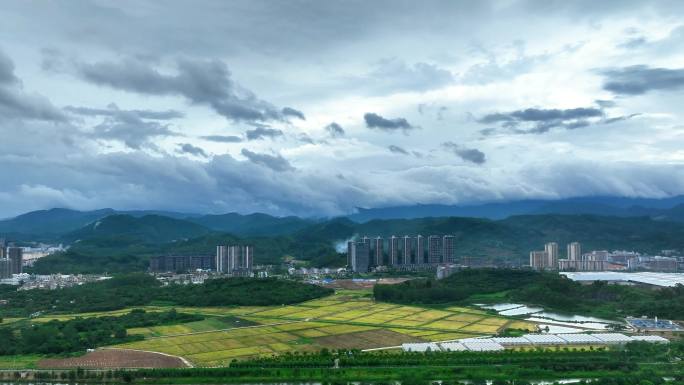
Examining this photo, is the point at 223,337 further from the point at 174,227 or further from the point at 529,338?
the point at 174,227

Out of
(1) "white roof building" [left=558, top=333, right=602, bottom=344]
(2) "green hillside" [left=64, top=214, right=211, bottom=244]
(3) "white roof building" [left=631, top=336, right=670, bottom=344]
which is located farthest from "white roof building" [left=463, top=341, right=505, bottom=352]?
(2) "green hillside" [left=64, top=214, right=211, bottom=244]

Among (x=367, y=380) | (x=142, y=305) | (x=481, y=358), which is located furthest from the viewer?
(x=142, y=305)

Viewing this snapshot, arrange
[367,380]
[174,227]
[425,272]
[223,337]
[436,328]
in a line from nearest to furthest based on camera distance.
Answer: [367,380] < [223,337] < [436,328] < [425,272] < [174,227]

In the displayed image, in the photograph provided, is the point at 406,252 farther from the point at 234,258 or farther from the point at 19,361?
the point at 19,361

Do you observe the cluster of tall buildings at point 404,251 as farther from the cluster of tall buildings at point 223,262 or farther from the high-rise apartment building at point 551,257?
the cluster of tall buildings at point 223,262

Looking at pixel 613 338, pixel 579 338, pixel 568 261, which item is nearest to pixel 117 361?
pixel 579 338

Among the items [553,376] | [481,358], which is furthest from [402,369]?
[553,376]

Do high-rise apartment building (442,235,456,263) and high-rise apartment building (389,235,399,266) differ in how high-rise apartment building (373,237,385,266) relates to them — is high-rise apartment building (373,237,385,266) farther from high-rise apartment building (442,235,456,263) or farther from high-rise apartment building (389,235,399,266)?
high-rise apartment building (442,235,456,263)
